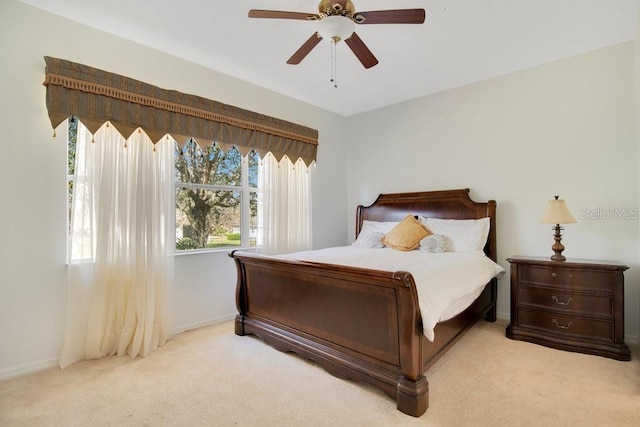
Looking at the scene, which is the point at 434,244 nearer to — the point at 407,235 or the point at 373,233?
the point at 407,235

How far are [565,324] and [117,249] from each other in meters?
3.86

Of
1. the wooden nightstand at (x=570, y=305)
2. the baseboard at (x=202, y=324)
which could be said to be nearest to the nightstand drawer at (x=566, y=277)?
the wooden nightstand at (x=570, y=305)

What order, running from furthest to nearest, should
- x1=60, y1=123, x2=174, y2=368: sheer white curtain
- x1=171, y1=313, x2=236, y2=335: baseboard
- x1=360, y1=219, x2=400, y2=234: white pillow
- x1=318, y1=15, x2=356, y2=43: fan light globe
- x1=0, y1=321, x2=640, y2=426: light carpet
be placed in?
x1=360, y1=219, x2=400, y2=234: white pillow
x1=171, y1=313, x2=236, y2=335: baseboard
x1=60, y1=123, x2=174, y2=368: sheer white curtain
x1=318, y1=15, x2=356, y2=43: fan light globe
x1=0, y1=321, x2=640, y2=426: light carpet

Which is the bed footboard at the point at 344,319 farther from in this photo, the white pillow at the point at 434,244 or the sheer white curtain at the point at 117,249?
the white pillow at the point at 434,244

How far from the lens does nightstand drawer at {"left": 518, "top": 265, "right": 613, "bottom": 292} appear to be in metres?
2.59

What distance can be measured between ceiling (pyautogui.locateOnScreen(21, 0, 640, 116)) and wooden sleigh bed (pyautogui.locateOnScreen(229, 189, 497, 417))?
195 centimetres

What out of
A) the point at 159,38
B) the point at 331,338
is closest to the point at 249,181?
the point at 159,38

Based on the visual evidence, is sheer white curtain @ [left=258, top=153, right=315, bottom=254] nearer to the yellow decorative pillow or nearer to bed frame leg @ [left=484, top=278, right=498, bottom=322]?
the yellow decorative pillow

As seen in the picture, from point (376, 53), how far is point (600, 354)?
3.21m

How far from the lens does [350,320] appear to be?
220 centimetres

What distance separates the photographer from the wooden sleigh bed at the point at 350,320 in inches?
73.3

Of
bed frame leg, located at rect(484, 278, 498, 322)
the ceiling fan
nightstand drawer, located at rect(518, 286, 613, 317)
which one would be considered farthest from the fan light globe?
bed frame leg, located at rect(484, 278, 498, 322)

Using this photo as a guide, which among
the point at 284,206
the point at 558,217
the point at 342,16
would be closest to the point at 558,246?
the point at 558,217

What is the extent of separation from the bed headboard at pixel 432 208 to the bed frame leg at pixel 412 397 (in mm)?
2195
